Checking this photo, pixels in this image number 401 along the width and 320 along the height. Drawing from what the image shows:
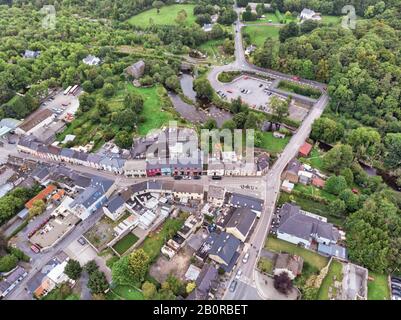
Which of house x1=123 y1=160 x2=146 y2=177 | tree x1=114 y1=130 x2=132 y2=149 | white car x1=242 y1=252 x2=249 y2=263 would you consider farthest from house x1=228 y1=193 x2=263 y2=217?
tree x1=114 y1=130 x2=132 y2=149

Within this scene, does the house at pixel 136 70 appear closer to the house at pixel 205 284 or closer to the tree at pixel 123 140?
the tree at pixel 123 140

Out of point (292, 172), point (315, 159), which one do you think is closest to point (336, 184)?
point (292, 172)

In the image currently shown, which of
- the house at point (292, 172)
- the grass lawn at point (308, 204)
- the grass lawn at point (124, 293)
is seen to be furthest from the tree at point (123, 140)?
the grass lawn at point (308, 204)

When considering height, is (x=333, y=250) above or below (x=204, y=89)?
below

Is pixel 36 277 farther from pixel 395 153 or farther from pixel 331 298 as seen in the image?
pixel 395 153

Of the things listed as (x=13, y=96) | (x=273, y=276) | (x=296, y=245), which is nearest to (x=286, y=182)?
(x=296, y=245)

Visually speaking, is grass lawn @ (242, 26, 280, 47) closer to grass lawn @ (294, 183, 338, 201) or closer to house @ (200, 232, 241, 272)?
grass lawn @ (294, 183, 338, 201)

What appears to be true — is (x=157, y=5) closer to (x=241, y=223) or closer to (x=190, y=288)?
(x=241, y=223)
